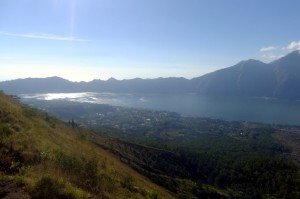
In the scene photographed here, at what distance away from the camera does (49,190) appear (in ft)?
37.9

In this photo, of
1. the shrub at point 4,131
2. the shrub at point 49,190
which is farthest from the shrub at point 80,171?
the shrub at point 4,131

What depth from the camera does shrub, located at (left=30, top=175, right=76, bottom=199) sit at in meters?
11.3

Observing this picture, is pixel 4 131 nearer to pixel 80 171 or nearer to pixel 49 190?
pixel 80 171

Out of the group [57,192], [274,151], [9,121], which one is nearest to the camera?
[57,192]

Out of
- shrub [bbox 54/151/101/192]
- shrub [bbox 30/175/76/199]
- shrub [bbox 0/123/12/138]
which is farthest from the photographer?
shrub [bbox 0/123/12/138]

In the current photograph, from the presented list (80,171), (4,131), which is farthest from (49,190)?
(4,131)

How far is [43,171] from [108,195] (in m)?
2.92

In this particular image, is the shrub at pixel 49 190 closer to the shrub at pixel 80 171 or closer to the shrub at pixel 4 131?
the shrub at pixel 80 171

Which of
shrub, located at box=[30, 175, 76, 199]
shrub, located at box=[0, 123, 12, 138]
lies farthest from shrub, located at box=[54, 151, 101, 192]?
shrub, located at box=[0, 123, 12, 138]

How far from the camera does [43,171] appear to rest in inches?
539

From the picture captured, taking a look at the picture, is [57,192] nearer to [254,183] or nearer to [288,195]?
[288,195]

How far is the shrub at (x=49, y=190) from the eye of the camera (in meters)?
11.3

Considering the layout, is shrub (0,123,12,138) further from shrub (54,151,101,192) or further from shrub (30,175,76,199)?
shrub (30,175,76,199)

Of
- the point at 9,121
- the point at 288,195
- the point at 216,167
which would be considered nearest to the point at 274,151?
the point at 216,167
